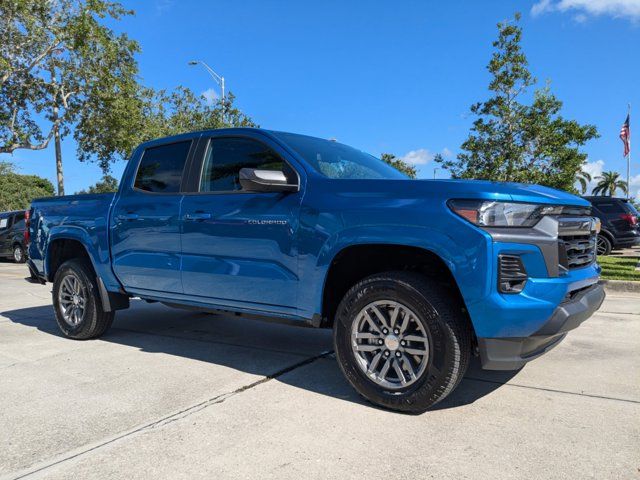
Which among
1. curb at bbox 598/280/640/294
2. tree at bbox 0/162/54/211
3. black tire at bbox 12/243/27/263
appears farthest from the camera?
tree at bbox 0/162/54/211

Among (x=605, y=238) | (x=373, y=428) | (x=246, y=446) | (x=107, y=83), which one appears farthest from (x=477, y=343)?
(x=107, y=83)

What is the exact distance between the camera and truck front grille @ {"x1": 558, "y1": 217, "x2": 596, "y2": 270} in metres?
3.21

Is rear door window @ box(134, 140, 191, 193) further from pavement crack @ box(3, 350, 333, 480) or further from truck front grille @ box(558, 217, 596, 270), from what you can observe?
truck front grille @ box(558, 217, 596, 270)

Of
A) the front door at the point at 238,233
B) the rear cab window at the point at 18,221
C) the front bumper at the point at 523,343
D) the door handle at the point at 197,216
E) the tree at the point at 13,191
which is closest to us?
the front bumper at the point at 523,343

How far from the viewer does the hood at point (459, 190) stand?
120 inches

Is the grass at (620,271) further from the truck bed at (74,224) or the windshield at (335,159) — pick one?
the truck bed at (74,224)

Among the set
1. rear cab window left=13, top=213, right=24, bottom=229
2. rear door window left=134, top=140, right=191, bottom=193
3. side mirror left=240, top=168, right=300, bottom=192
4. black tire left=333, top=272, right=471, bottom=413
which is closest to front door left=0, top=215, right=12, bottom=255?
rear cab window left=13, top=213, right=24, bottom=229

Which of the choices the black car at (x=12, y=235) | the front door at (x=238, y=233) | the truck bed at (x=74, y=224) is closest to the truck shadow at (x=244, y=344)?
the front door at (x=238, y=233)

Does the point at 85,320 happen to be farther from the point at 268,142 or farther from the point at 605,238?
the point at 605,238

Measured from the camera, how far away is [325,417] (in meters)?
3.28

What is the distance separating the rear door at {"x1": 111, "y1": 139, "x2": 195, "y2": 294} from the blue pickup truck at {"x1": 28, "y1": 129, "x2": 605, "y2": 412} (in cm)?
1

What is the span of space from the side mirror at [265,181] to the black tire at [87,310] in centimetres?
256

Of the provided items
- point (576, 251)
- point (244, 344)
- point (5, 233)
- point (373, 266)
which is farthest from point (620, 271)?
point (5, 233)

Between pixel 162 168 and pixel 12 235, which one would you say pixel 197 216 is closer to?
pixel 162 168
